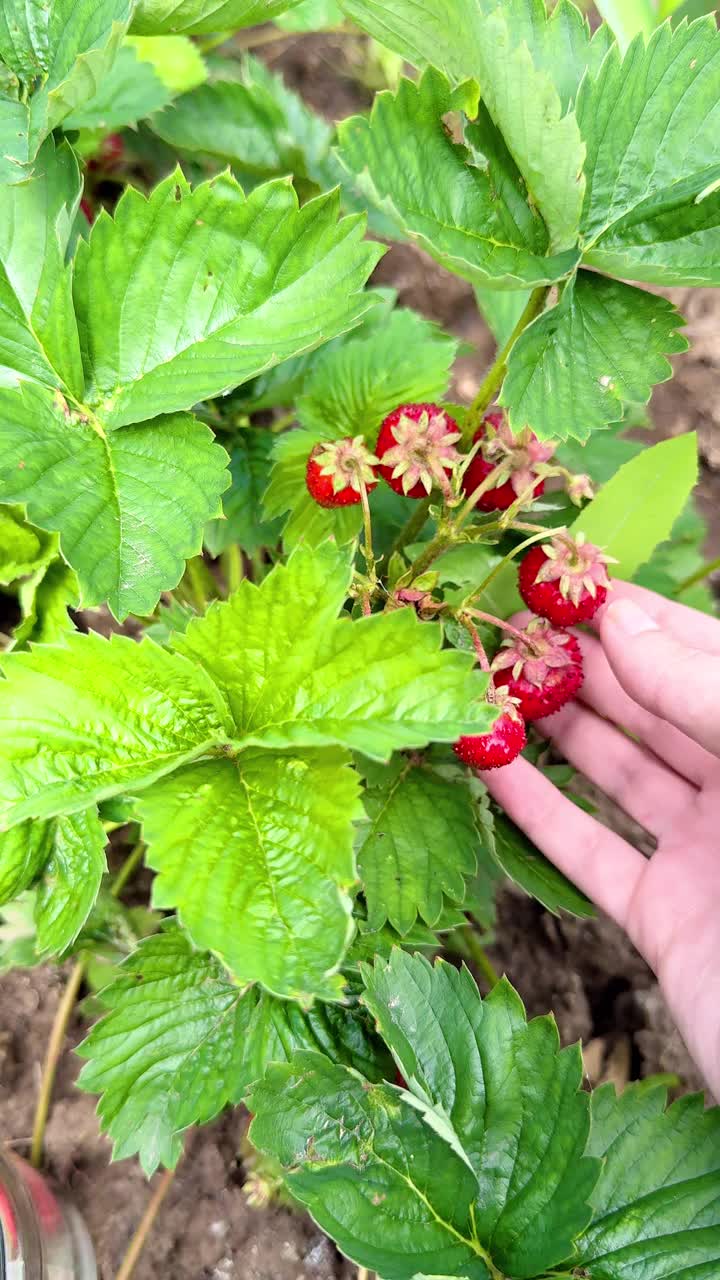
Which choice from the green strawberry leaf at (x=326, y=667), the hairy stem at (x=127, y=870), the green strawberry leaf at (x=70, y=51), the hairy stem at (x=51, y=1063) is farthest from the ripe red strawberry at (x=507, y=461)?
the hairy stem at (x=51, y=1063)

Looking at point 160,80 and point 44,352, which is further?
point 160,80

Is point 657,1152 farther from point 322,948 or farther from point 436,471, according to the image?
Answer: point 436,471

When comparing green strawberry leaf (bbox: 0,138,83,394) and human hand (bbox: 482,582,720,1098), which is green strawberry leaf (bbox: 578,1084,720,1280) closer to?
human hand (bbox: 482,582,720,1098)

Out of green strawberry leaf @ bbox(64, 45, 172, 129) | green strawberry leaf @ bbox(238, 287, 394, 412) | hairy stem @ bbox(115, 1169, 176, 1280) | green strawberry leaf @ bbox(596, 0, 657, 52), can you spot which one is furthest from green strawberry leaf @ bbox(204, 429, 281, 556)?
hairy stem @ bbox(115, 1169, 176, 1280)

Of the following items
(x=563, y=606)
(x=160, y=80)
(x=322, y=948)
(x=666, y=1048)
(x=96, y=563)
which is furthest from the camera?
(x=666, y=1048)

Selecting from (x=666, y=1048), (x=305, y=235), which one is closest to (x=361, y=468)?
(x=305, y=235)

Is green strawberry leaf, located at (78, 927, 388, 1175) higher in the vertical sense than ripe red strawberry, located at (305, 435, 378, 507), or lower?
lower
